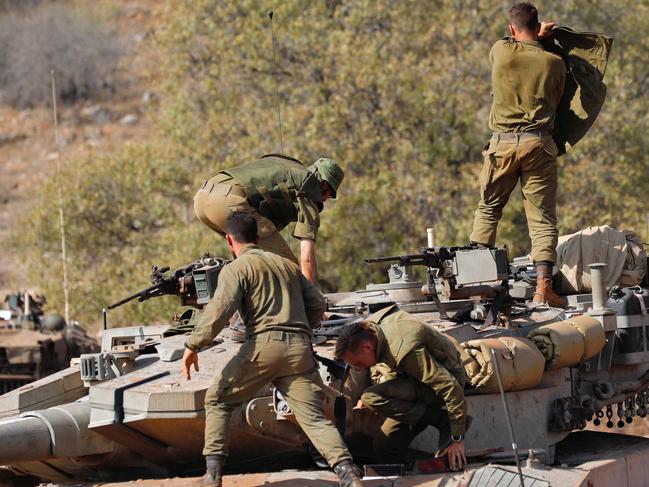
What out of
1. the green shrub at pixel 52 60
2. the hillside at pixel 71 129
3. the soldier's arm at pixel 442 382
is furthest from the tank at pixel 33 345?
the green shrub at pixel 52 60

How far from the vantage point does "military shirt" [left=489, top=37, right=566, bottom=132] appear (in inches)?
491

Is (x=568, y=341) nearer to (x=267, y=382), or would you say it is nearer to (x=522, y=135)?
(x=522, y=135)

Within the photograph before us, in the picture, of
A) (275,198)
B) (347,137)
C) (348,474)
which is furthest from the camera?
(347,137)

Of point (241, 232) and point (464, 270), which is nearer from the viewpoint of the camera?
point (241, 232)

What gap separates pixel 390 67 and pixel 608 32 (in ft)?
16.1

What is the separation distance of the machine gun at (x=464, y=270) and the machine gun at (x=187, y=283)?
1.23 meters

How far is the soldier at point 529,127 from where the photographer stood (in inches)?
490

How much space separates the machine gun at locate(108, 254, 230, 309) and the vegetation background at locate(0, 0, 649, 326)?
13.2 meters

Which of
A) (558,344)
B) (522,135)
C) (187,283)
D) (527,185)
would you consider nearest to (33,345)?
(187,283)

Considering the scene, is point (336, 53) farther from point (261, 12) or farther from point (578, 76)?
point (578, 76)

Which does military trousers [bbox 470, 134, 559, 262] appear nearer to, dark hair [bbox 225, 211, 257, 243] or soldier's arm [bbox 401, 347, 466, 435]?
soldier's arm [bbox 401, 347, 466, 435]

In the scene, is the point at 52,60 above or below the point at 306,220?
above

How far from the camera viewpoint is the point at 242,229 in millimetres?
9711

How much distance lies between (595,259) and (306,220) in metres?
2.80
